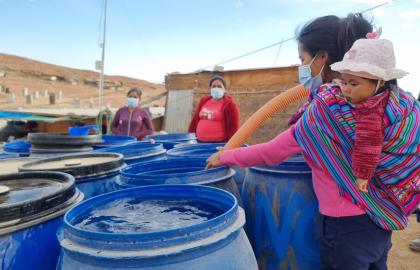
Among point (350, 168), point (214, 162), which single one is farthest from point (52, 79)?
point (350, 168)

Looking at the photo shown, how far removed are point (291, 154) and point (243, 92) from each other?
35.8 feet

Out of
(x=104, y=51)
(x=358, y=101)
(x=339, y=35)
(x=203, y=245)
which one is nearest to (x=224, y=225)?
(x=203, y=245)

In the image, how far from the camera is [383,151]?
1.58 metres

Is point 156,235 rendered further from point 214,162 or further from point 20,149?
point 20,149

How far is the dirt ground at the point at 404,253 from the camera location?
3.90 m

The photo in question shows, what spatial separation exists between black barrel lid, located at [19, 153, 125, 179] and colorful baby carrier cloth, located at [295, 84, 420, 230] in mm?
1331

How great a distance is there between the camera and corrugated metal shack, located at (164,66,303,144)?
38.9 feet

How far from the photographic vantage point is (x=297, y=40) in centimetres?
201

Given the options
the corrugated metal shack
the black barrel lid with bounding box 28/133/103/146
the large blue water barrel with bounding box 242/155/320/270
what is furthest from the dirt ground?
the corrugated metal shack

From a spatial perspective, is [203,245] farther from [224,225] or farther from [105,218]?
[105,218]

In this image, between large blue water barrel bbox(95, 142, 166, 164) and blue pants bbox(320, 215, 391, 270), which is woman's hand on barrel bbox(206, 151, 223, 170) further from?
large blue water barrel bbox(95, 142, 166, 164)

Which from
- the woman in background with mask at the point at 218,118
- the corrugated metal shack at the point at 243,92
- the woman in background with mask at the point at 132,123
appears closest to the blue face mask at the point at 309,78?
the woman in background with mask at the point at 218,118

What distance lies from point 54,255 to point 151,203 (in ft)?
1.72

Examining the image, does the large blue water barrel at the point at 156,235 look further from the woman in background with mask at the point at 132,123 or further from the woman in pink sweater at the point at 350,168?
the woman in background with mask at the point at 132,123
